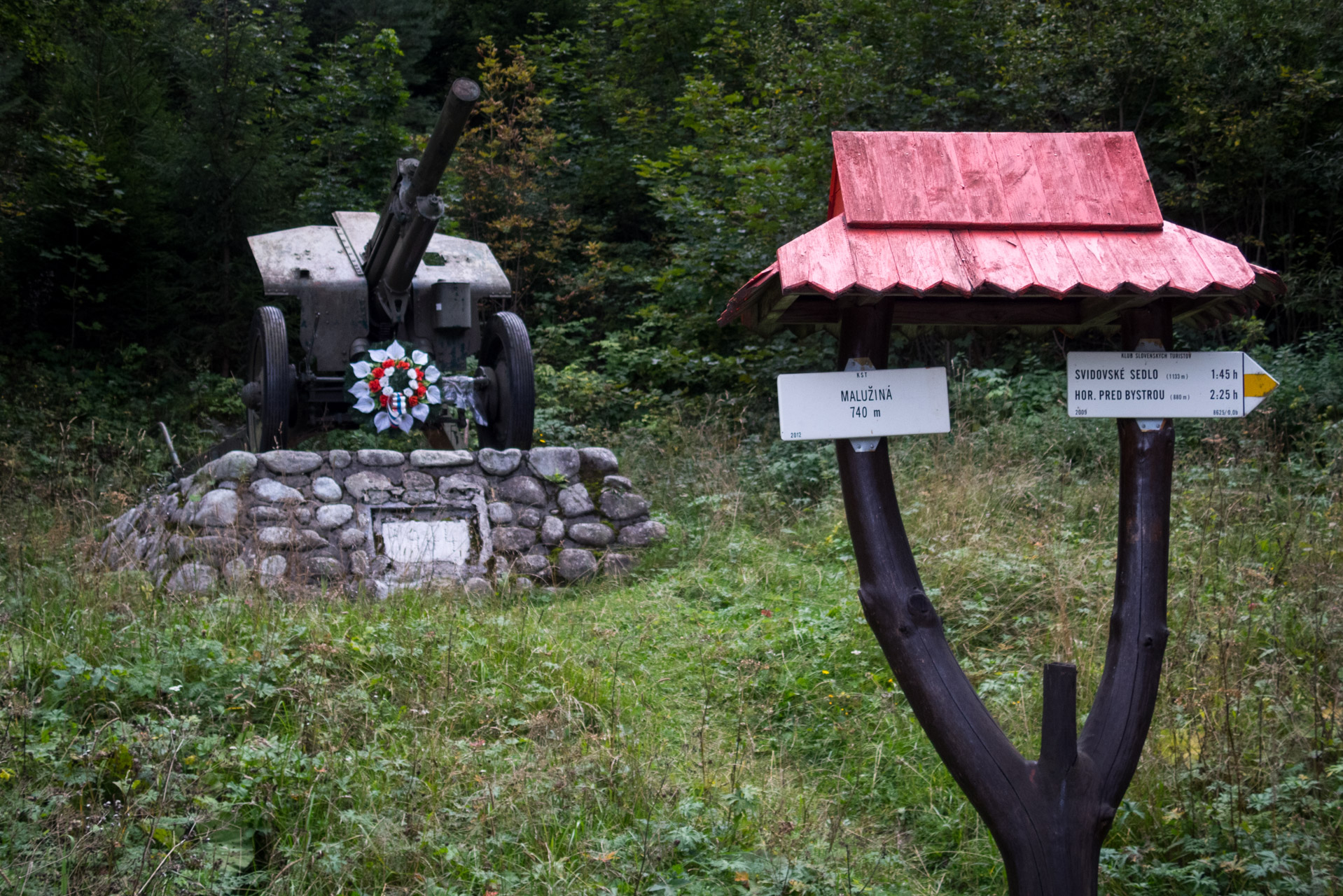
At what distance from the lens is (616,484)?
6441 mm

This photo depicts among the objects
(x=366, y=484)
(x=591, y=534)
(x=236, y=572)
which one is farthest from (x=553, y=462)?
(x=236, y=572)

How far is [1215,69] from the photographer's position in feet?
26.6

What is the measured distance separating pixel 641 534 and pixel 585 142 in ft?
30.8

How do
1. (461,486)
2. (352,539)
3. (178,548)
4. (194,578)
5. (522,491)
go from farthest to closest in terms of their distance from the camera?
1. (522,491)
2. (461,486)
3. (352,539)
4. (178,548)
5. (194,578)

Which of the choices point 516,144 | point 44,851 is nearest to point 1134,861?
point 44,851

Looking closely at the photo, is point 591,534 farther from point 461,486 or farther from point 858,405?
point 858,405

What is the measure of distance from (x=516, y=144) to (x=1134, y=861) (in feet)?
A: 38.7

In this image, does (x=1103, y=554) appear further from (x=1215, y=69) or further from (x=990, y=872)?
(x=1215, y=69)

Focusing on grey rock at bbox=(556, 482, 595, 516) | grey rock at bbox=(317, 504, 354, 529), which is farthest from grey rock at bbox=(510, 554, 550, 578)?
grey rock at bbox=(317, 504, 354, 529)

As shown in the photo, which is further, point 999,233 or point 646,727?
point 646,727

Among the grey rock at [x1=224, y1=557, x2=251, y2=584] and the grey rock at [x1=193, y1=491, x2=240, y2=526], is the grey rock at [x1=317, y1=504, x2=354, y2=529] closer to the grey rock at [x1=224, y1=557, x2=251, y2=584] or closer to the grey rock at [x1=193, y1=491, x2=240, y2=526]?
the grey rock at [x1=193, y1=491, x2=240, y2=526]

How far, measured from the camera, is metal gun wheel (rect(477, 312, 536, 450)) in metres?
6.71

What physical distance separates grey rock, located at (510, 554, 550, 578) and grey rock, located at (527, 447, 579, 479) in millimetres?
604

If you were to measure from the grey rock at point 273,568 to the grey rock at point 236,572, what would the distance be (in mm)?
103
